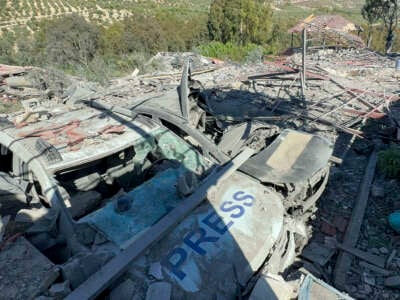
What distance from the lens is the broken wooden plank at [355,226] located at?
10.6 feet

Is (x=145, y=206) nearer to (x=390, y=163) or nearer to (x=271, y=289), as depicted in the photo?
(x=271, y=289)

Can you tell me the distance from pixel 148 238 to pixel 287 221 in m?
1.22

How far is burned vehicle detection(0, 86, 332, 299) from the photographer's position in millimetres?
2010

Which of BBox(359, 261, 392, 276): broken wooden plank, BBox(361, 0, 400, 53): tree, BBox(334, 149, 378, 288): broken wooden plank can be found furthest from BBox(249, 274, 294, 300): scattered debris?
BBox(361, 0, 400, 53): tree

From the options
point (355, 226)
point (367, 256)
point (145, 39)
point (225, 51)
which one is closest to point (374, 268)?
point (367, 256)

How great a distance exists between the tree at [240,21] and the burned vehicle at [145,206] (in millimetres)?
20327

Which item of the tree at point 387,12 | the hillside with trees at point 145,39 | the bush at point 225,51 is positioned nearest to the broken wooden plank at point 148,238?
the hillside with trees at point 145,39

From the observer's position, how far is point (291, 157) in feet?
10.8

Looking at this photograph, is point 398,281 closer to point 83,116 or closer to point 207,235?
point 207,235

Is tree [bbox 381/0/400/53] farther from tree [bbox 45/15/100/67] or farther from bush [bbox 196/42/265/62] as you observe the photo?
tree [bbox 45/15/100/67]

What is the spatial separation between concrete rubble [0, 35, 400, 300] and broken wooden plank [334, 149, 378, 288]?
0.04 meters

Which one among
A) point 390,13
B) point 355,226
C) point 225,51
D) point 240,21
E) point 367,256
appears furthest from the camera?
point 240,21

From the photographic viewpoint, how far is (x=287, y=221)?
2611 millimetres

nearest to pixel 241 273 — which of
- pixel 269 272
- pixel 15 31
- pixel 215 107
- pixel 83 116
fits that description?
pixel 269 272
